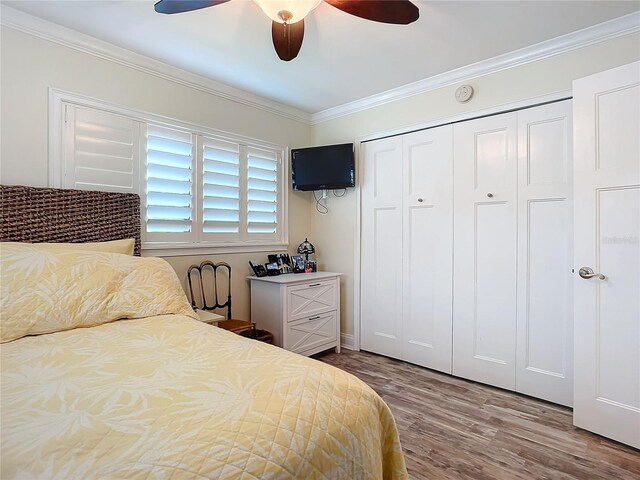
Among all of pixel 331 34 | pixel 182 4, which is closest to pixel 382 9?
pixel 331 34

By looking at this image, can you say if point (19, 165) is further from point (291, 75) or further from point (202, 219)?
point (291, 75)

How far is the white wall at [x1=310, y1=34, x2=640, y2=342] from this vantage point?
90.8 inches

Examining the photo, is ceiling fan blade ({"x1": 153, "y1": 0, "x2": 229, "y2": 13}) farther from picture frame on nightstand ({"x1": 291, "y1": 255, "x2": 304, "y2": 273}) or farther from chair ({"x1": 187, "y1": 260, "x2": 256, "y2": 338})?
picture frame on nightstand ({"x1": 291, "y1": 255, "x2": 304, "y2": 273})

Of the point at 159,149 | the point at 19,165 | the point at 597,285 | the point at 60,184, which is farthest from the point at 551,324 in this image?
the point at 19,165

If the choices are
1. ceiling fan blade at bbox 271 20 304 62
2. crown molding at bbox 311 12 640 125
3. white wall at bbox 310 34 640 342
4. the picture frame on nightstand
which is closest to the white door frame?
white wall at bbox 310 34 640 342

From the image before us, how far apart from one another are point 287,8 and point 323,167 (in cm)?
191

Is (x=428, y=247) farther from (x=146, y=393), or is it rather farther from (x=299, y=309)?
(x=146, y=393)

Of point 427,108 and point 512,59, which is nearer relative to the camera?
point 512,59

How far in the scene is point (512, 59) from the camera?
2578mm

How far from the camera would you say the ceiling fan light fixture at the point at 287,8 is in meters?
1.64

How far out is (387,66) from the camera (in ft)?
Answer: 9.01

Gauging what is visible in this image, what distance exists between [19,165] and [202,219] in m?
1.21

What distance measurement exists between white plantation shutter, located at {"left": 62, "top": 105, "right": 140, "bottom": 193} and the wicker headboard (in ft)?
0.40

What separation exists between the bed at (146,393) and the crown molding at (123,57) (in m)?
1.23
